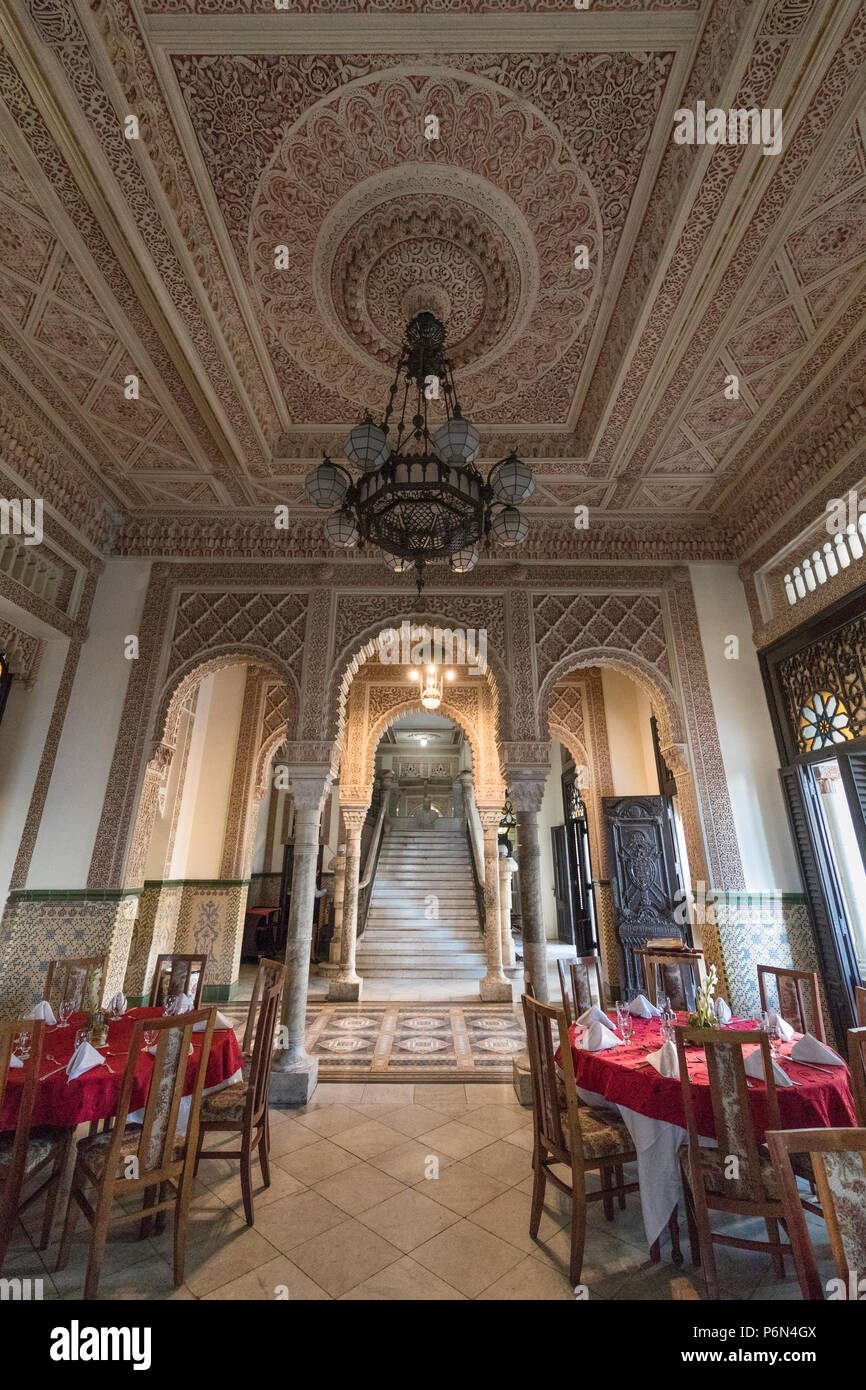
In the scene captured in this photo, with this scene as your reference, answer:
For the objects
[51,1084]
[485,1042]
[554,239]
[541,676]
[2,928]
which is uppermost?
[554,239]

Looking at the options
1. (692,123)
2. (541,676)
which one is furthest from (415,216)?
(541,676)

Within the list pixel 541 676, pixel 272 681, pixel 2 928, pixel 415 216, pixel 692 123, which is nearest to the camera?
pixel 692 123

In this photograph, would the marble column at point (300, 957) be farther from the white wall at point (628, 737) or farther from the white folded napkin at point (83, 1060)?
the white wall at point (628, 737)

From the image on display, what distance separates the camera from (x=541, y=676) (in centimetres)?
464

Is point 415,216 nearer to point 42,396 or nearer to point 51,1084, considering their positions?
point 42,396

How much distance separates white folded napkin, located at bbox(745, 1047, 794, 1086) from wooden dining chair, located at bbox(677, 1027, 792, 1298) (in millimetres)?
137

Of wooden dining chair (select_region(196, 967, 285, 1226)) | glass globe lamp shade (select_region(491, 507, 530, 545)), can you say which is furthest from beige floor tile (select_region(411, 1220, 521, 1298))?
glass globe lamp shade (select_region(491, 507, 530, 545))

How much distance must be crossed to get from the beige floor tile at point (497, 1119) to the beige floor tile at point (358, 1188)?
0.76 meters

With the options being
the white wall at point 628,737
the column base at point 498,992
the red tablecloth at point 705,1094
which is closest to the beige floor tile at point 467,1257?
the red tablecloth at point 705,1094

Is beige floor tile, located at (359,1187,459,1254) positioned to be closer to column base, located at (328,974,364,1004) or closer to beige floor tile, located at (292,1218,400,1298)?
beige floor tile, located at (292,1218,400,1298)

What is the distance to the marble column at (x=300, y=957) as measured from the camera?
3.71 meters

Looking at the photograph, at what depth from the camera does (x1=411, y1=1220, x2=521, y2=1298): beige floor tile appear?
203 cm

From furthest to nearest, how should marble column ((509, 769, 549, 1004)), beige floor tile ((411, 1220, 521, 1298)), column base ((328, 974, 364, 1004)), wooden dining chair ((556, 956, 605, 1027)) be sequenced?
column base ((328, 974, 364, 1004)) → marble column ((509, 769, 549, 1004)) → wooden dining chair ((556, 956, 605, 1027)) → beige floor tile ((411, 1220, 521, 1298))

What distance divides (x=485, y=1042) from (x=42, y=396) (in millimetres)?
5618
